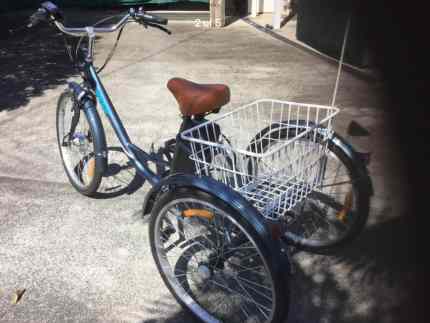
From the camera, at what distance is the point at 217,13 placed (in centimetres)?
905

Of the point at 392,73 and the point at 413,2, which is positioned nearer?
the point at 413,2

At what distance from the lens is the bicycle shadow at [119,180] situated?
3.15m

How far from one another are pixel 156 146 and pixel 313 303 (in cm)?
222

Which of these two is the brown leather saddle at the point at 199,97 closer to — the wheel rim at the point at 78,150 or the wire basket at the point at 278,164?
the wire basket at the point at 278,164

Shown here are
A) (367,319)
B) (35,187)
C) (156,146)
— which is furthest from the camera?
(156,146)

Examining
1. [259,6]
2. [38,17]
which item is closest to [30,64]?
[38,17]

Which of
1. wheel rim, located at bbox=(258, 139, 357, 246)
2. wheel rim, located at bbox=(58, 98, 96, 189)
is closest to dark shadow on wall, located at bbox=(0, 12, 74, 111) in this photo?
wheel rim, located at bbox=(58, 98, 96, 189)

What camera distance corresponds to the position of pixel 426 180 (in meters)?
2.74

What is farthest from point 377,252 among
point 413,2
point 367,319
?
point 413,2

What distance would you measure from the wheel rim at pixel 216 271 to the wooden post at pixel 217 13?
7.65m

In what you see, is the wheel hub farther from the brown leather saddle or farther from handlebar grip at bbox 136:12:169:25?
handlebar grip at bbox 136:12:169:25

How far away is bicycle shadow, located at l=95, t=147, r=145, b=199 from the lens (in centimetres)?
315

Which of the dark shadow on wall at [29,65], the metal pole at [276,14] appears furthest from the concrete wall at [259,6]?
the dark shadow on wall at [29,65]

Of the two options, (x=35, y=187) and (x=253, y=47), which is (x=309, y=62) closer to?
(x=253, y=47)
